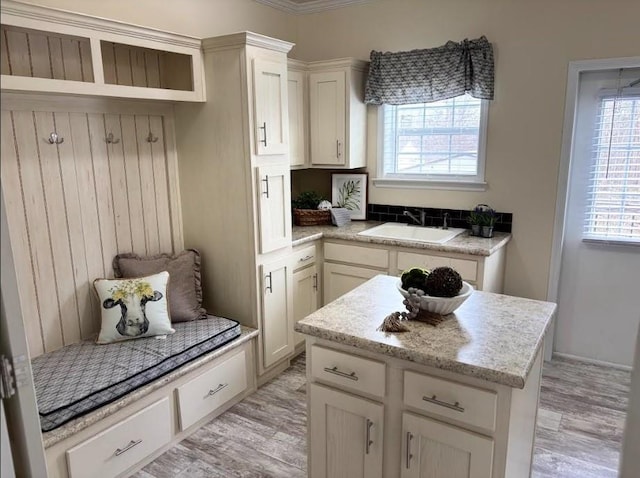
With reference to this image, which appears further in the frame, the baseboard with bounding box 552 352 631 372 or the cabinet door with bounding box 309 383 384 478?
the baseboard with bounding box 552 352 631 372

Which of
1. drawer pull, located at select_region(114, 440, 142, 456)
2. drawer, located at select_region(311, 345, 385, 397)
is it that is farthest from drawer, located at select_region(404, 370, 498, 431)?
drawer pull, located at select_region(114, 440, 142, 456)

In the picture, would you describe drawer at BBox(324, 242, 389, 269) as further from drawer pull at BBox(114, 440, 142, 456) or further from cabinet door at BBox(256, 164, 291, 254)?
drawer pull at BBox(114, 440, 142, 456)

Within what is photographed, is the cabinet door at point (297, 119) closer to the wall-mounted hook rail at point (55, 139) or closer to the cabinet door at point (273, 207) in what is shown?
the cabinet door at point (273, 207)

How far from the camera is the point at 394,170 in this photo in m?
3.87

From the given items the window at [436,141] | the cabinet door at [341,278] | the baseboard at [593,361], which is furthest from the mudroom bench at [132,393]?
the baseboard at [593,361]

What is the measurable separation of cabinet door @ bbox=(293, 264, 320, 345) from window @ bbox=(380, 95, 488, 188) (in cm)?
107

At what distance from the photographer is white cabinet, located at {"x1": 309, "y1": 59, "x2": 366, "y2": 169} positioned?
3.61m

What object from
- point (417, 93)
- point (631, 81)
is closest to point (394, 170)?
point (417, 93)

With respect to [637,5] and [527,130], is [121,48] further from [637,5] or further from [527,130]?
[637,5]

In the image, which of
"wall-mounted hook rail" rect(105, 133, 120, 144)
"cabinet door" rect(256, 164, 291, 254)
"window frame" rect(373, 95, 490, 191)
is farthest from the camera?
"window frame" rect(373, 95, 490, 191)

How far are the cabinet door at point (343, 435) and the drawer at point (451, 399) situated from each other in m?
0.16

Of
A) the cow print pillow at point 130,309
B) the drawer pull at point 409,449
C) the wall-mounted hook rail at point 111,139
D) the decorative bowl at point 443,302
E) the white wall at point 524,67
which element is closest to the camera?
the drawer pull at point 409,449

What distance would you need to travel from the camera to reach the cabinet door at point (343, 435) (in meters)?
1.70

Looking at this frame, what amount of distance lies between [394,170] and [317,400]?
8.07ft
